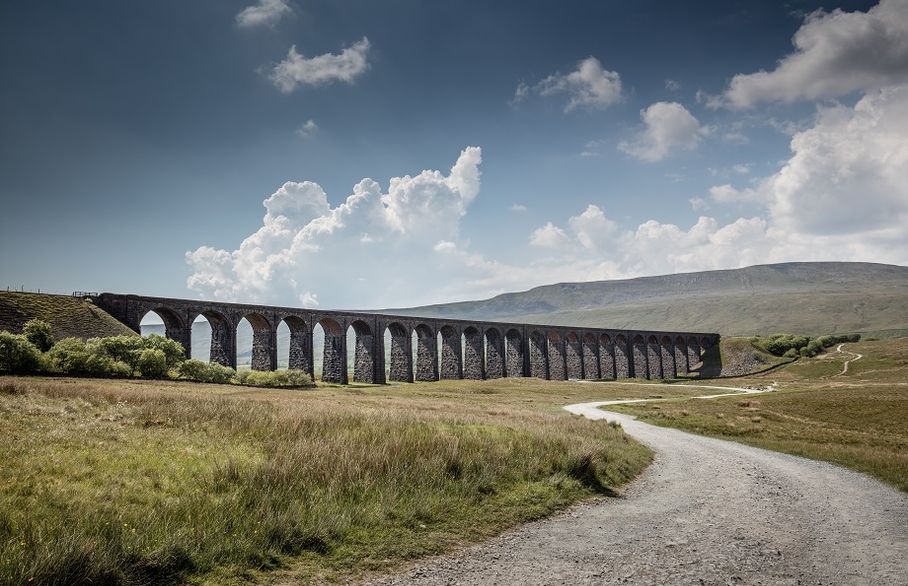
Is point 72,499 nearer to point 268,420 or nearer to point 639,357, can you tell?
point 268,420

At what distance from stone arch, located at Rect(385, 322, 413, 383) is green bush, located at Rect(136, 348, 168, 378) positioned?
1280 inches

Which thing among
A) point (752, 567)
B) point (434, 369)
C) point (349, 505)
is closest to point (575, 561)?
point (752, 567)

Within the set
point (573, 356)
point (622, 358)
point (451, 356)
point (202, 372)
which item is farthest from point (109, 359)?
point (622, 358)

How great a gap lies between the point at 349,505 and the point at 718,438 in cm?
1969

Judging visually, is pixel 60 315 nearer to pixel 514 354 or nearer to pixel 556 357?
pixel 514 354

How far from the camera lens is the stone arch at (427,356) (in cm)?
7356

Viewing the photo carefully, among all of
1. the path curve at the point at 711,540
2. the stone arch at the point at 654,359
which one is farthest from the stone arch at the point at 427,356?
the path curve at the point at 711,540

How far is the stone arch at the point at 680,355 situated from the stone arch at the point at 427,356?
71361 millimetres

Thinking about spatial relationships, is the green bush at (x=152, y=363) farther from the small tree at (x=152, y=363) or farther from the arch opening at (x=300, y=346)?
the arch opening at (x=300, y=346)

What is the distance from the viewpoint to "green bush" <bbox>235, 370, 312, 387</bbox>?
4666 cm

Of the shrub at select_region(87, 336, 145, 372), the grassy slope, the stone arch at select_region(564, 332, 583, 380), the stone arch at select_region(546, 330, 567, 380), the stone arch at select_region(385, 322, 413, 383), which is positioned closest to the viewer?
the shrub at select_region(87, 336, 145, 372)

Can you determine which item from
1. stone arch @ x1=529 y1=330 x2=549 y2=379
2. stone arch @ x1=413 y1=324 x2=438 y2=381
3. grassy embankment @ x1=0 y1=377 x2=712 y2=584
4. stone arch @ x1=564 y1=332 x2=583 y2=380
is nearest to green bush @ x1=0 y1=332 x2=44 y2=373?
grassy embankment @ x1=0 y1=377 x2=712 y2=584

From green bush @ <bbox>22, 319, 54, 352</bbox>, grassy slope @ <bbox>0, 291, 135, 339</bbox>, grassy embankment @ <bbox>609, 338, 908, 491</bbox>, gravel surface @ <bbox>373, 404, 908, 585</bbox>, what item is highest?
grassy slope @ <bbox>0, 291, 135, 339</bbox>

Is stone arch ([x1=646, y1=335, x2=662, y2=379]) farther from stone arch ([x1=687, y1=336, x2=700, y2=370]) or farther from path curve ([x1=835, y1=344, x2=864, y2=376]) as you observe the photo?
path curve ([x1=835, y1=344, x2=864, y2=376])
